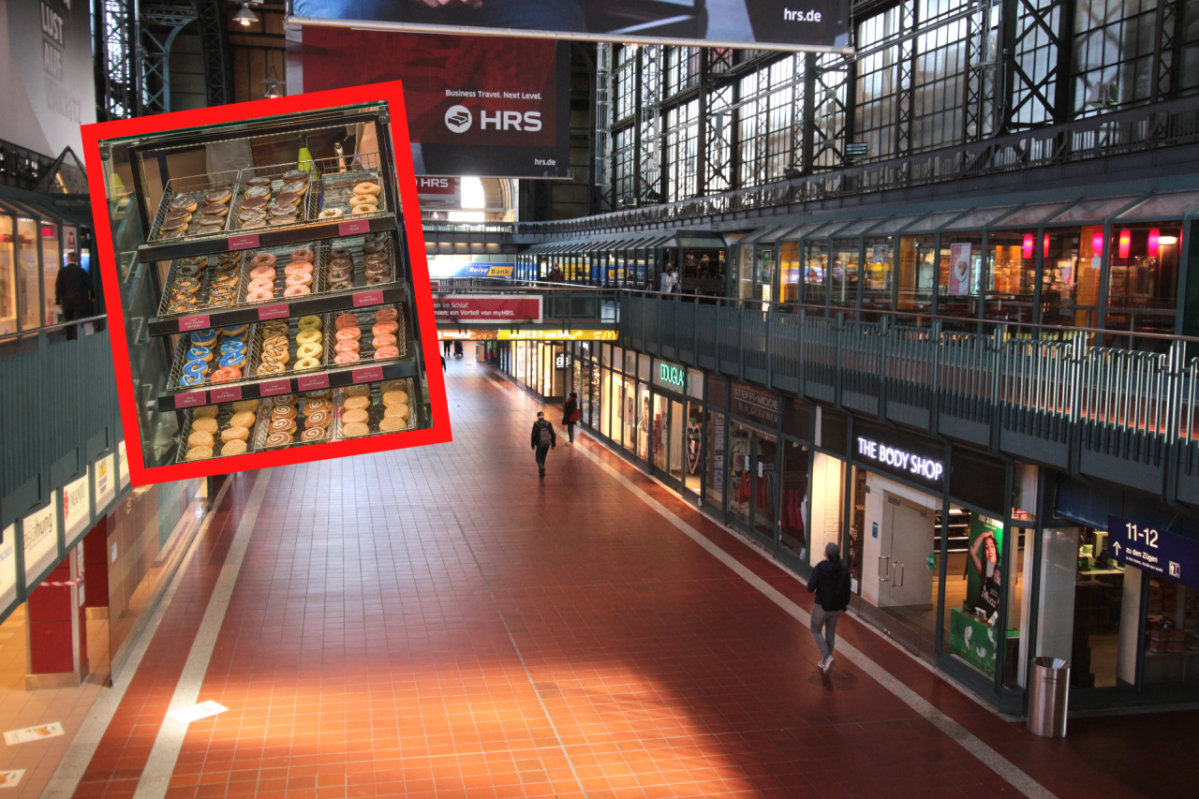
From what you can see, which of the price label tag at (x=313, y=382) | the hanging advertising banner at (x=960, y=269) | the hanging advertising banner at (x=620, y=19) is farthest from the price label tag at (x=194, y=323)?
the hanging advertising banner at (x=960, y=269)

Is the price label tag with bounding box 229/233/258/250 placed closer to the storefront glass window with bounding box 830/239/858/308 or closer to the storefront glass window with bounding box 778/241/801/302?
the storefront glass window with bounding box 830/239/858/308

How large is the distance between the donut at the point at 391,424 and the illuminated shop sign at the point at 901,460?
9561mm

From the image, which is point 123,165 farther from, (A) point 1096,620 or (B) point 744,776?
(A) point 1096,620

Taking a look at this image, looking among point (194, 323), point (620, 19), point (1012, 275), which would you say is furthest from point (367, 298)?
point (1012, 275)

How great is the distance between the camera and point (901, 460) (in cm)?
1341

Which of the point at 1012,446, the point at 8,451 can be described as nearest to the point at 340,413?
the point at 8,451

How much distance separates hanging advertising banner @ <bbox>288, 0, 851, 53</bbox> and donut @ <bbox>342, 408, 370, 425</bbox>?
2440 mm

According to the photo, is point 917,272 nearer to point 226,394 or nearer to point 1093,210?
point 1093,210

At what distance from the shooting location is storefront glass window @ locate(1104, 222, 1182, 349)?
11.1 m

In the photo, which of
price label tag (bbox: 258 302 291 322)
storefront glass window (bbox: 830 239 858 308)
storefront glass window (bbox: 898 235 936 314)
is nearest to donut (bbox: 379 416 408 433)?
price label tag (bbox: 258 302 291 322)

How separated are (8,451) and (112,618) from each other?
21.6 ft

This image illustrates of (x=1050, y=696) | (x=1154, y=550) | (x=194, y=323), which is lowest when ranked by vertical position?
(x=1050, y=696)

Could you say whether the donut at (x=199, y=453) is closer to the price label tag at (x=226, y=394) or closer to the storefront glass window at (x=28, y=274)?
the price label tag at (x=226, y=394)

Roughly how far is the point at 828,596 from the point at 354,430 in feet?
28.7
